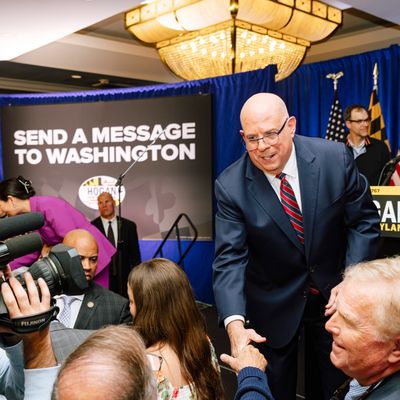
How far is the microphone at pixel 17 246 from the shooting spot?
1.06 metres

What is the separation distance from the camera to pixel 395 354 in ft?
3.70

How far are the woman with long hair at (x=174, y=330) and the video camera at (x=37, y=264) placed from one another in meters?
0.60

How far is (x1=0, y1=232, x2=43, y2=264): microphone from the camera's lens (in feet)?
3.48

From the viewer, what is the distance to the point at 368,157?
5105mm

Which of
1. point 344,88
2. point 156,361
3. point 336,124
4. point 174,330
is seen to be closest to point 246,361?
point 156,361

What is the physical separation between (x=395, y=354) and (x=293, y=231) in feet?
2.56

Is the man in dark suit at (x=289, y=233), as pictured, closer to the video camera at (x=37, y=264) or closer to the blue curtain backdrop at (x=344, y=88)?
the video camera at (x=37, y=264)

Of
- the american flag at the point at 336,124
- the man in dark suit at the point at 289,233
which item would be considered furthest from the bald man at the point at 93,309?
the american flag at the point at 336,124

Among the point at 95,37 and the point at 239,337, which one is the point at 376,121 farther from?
the point at 239,337

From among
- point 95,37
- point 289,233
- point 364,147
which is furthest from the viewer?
point 95,37

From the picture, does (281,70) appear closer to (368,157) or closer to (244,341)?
(368,157)

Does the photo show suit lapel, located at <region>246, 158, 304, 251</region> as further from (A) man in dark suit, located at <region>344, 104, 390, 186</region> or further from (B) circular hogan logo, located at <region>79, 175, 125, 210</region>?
(B) circular hogan logo, located at <region>79, 175, 125, 210</region>

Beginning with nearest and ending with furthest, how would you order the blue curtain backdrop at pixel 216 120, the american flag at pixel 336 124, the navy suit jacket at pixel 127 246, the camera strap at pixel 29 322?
the camera strap at pixel 29 322 < the navy suit jacket at pixel 127 246 < the blue curtain backdrop at pixel 216 120 < the american flag at pixel 336 124

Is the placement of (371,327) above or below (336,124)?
below
